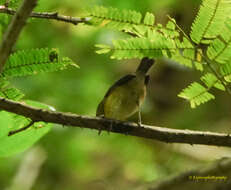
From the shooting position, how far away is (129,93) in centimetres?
255

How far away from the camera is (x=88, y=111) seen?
4.99 meters

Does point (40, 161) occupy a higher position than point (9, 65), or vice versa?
point (9, 65)

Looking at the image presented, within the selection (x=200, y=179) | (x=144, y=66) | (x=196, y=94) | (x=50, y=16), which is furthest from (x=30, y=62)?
(x=200, y=179)

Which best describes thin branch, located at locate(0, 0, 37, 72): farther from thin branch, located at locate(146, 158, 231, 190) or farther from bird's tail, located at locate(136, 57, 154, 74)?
bird's tail, located at locate(136, 57, 154, 74)

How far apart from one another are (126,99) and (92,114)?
7.78ft

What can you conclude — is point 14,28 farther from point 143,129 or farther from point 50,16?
point 143,129

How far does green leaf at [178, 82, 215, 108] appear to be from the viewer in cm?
182

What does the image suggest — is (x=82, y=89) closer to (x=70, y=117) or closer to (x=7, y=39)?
(x=70, y=117)

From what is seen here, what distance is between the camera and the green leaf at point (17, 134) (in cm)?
187

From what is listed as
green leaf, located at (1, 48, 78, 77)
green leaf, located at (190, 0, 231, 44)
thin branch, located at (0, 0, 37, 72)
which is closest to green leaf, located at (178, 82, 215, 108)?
green leaf, located at (190, 0, 231, 44)

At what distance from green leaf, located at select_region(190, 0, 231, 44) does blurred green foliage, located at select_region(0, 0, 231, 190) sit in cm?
238

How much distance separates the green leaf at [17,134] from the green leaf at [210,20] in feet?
2.35

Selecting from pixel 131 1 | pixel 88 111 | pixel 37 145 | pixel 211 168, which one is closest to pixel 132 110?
pixel 211 168

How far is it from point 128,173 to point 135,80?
4.15 metres
